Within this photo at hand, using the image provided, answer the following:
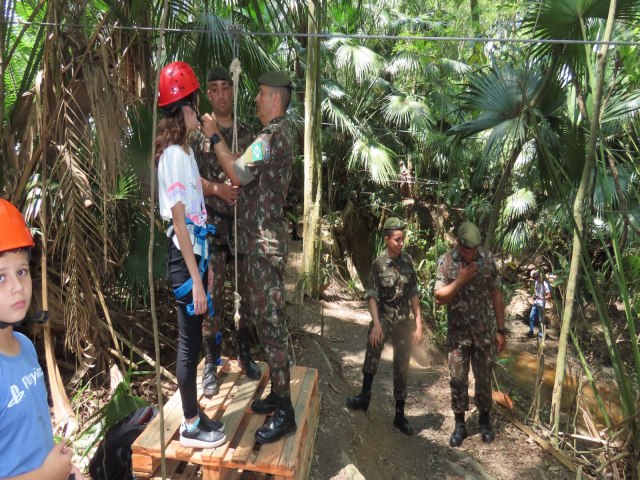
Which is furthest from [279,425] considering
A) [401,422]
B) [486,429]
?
[486,429]

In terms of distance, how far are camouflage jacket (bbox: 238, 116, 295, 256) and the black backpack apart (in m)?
1.19

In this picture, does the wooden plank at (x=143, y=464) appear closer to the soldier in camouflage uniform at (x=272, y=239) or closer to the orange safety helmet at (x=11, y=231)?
the soldier in camouflage uniform at (x=272, y=239)

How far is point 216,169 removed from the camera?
3.28 metres

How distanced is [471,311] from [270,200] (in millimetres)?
2496

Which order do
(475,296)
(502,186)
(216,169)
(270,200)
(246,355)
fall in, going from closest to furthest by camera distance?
(270,200) < (216,169) < (246,355) < (475,296) < (502,186)

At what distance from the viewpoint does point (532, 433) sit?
4.87 metres

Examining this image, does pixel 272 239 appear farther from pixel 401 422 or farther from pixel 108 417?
pixel 401 422

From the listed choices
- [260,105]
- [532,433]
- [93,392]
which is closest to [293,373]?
[93,392]

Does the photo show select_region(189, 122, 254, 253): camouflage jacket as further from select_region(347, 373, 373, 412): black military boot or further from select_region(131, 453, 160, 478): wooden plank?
select_region(347, 373, 373, 412): black military boot

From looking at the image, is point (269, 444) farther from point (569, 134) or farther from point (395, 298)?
point (569, 134)

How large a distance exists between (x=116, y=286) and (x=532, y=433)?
432cm

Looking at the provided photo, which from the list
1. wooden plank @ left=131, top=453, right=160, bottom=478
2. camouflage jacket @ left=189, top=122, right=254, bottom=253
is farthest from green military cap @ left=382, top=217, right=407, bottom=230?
wooden plank @ left=131, top=453, right=160, bottom=478

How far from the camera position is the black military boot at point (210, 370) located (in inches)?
122

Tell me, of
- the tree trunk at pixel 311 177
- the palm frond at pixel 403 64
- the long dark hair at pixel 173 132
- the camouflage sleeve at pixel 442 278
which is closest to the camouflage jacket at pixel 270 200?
the long dark hair at pixel 173 132
